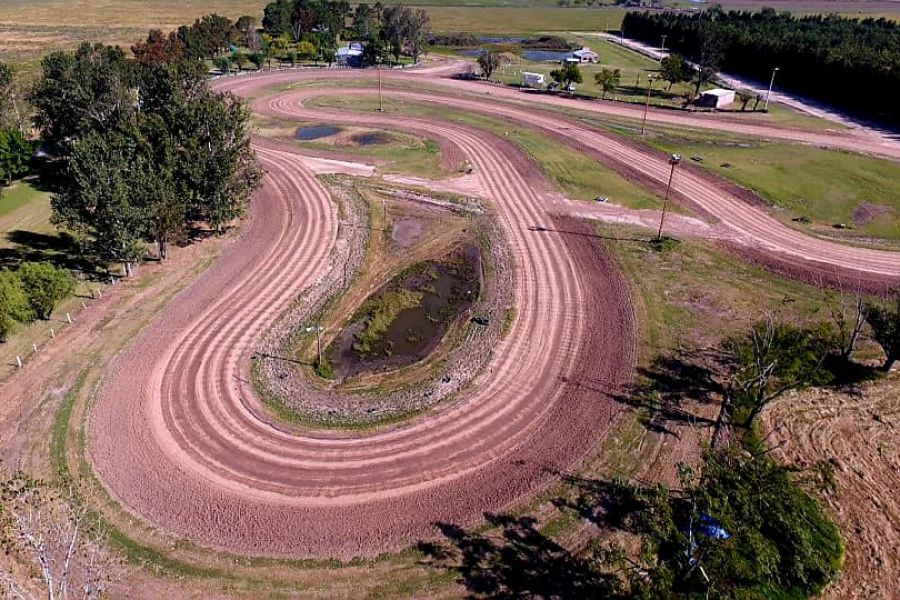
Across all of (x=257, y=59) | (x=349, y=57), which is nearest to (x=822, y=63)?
(x=349, y=57)

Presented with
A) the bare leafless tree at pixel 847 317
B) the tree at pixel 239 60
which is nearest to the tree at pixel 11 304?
the bare leafless tree at pixel 847 317

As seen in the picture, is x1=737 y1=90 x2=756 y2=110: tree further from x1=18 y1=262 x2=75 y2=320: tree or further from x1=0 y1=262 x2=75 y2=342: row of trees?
x1=0 y1=262 x2=75 y2=342: row of trees

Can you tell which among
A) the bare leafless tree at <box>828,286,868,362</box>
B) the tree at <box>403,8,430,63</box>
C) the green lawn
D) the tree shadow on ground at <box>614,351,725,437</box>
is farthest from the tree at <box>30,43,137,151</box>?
the tree at <box>403,8,430,63</box>

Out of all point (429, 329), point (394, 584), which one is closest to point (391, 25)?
point (429, 329)

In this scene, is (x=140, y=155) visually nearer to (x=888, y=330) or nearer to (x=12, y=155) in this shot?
(x=12, y=155)

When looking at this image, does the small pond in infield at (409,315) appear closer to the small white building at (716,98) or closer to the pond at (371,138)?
the pond at (371,138)

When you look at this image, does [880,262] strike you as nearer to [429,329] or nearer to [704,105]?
[429,329]
